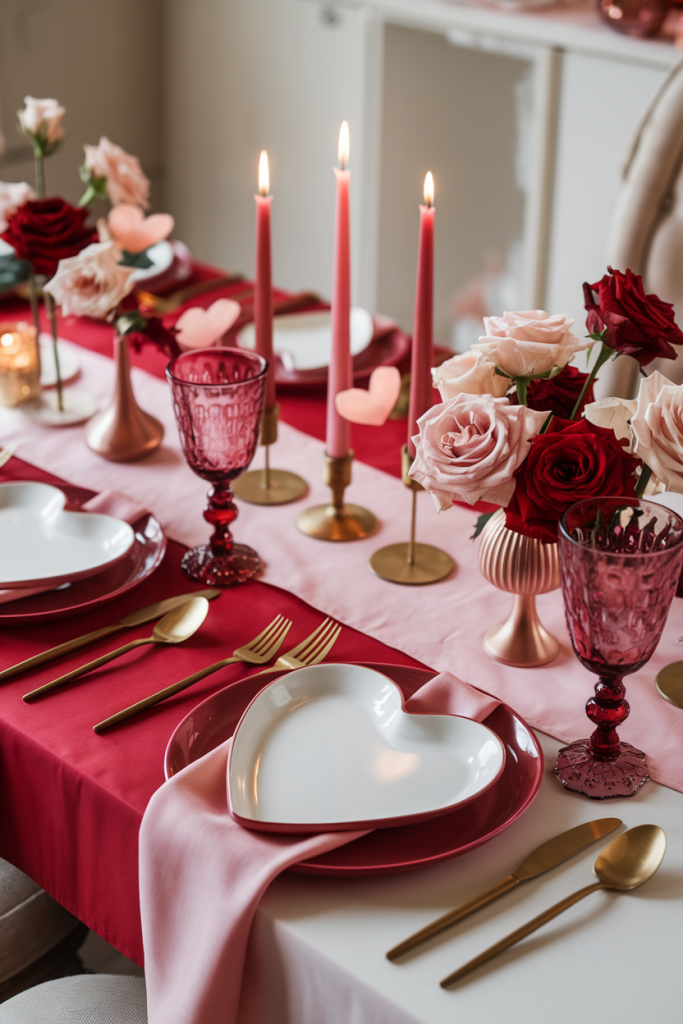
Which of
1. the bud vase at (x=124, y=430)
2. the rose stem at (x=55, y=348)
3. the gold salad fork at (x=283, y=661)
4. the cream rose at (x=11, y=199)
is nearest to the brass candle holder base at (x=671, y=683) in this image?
the gold salad fork at (x=283, y=661)

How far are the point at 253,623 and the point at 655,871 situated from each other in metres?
0.42

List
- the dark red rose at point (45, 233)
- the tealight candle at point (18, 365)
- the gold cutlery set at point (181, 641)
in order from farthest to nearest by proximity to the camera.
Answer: the tealight candle at point (18, 365) < the dark red rose at point (45, 233) < the gold cutlery set at point (181, 641)

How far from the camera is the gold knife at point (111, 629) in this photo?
→ 87 cm

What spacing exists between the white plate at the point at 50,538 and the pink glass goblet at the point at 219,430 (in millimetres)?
82

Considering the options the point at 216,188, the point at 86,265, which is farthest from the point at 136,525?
the point at 216,188

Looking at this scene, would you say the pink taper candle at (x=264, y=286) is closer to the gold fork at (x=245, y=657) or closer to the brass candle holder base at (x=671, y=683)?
the gold fork at (x=245, y=657)

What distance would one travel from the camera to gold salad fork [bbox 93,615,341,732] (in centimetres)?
81

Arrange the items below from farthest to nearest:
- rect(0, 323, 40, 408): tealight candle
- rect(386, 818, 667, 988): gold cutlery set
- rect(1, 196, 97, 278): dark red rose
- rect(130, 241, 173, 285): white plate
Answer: rect(130, 241, 173, 285): white plate, rect(0, 323, 40, 408): tealight candle, rect(1, 196, 97, 278): dark red rose, rect(386, 818, 667, 988): gold cutlery set

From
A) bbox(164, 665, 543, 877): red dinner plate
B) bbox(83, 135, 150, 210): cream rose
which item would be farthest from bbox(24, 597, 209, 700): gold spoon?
bbox(83, 135, 150, 210): cream rose

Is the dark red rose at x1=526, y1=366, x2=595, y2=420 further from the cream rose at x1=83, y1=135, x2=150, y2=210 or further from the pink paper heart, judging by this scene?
the cream rose at x1=83, y1=135, x2=150, y2=210

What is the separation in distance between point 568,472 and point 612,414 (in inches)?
2.9

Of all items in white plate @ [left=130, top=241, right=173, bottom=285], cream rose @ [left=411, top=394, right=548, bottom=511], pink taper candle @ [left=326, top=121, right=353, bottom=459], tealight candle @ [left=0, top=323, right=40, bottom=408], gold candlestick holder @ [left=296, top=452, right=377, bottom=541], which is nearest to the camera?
cream rose @ [left=411, top=394, right=548, bottom=511]

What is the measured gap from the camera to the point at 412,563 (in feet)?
3.43

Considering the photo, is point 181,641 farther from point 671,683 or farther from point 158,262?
point 158,262
